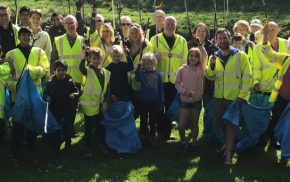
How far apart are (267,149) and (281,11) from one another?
23.9 metres

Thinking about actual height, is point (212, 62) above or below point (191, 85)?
above

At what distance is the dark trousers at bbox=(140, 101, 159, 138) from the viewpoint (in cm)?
881

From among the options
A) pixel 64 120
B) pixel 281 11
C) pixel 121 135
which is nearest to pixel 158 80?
pixel 121 135

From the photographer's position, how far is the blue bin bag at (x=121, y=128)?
8562 millimetres

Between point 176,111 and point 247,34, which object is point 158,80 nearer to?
point 176,111

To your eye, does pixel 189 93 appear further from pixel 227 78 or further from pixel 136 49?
pixel 136 49

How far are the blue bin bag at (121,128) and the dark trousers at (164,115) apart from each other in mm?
920

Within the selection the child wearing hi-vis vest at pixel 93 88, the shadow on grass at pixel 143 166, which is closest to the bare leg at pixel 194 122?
the shadow on grass at pixel 143 166

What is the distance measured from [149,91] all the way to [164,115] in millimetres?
926

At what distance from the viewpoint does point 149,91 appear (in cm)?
870

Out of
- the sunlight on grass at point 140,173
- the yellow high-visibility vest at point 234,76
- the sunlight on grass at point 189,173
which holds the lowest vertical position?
the sunlight on grass at point 189,173

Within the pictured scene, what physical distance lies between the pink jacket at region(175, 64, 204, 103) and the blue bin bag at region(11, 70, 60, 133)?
8.11 feet

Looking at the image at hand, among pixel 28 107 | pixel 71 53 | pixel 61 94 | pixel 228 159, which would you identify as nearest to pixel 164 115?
pixel 228 159

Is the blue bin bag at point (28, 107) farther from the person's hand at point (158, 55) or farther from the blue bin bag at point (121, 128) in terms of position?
the person's hand at point (158, 55)
